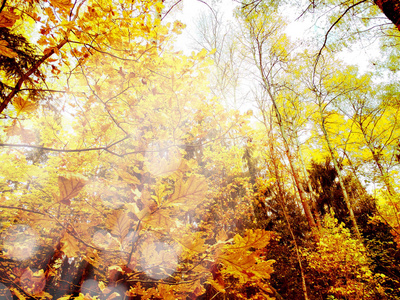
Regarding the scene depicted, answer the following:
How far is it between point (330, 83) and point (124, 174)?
10.7m

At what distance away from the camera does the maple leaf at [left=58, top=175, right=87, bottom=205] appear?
39 cm

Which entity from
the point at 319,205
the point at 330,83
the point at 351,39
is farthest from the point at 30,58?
the point at 330,83

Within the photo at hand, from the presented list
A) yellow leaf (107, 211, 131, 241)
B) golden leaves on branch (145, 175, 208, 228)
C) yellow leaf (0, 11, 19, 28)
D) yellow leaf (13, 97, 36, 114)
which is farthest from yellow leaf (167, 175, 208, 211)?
yellow leaf (13, 97, 36, 114)

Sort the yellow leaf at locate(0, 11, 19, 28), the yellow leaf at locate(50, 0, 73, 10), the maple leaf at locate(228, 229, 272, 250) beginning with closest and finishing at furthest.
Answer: the yellow leaf at locate(0, 11, 19, 28), the maple leaf at locate(228, 229, 272, 250), the yellow leaf at locate(50, 0, 73, 10)

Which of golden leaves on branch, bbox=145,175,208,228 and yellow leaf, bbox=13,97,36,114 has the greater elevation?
yellow leaf, bbox=13,97,36,114

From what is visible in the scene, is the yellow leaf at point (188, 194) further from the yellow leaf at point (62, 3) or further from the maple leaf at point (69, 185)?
the yellow leaf at point (62, 3)

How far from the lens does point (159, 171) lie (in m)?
0.52

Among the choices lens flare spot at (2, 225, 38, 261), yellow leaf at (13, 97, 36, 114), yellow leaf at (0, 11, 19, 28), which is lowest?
lens flare spot at (2, 225, 38, 261)

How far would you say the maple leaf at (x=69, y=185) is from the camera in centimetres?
39

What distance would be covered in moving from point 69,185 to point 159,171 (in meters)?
0.22

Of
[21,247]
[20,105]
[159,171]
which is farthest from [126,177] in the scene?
[21,247]

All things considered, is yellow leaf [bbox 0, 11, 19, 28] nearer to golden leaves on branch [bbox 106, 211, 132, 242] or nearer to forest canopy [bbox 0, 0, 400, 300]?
forest canopy [bbox 0, 0, 400, 300]

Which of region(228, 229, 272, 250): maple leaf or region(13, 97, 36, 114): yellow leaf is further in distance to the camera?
region(13, 97, 36, 114): yellow leaf

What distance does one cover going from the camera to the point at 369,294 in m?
3.30
